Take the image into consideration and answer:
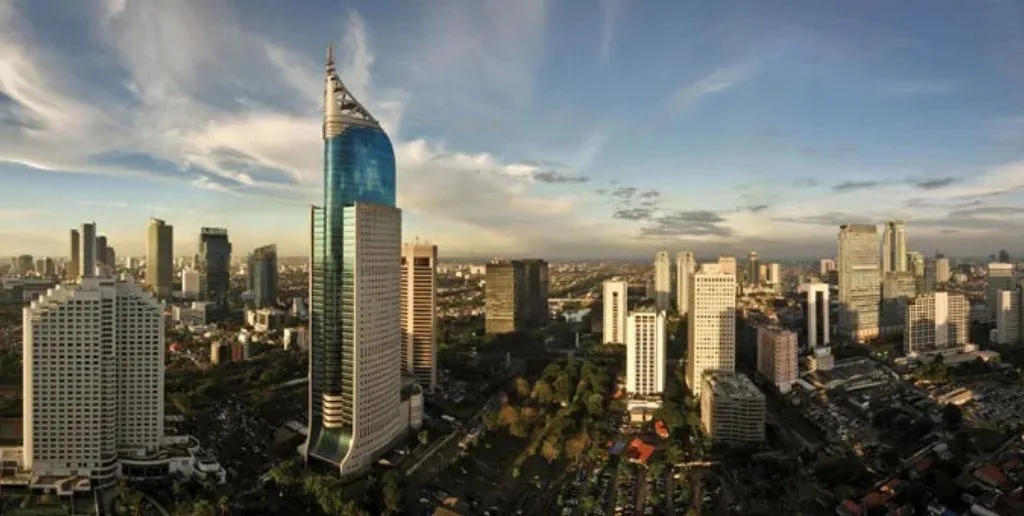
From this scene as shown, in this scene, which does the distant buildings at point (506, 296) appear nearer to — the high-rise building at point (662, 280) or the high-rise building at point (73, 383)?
the high-rise building at point (662, 280)

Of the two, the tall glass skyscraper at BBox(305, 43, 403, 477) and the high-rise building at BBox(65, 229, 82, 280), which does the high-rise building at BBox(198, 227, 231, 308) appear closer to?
the high-rise building at BBox(65, 229, 82, 280)

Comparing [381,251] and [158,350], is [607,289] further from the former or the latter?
[158,350]

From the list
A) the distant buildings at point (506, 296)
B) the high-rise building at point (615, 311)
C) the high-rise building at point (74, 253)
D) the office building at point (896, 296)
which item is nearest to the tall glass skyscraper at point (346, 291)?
the high-rise building at point (74, 253)

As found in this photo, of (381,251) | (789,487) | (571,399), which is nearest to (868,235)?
(571,399)

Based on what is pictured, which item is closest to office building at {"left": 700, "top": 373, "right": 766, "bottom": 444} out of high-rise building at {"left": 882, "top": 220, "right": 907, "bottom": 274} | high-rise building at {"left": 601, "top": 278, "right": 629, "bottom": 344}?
high-rise building at {"left": 601, "top": 278, "right": 629, "bottom": 344}

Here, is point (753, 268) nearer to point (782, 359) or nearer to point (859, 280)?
point (859, 280)

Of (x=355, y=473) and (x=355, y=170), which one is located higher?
(x=355, y=170)
